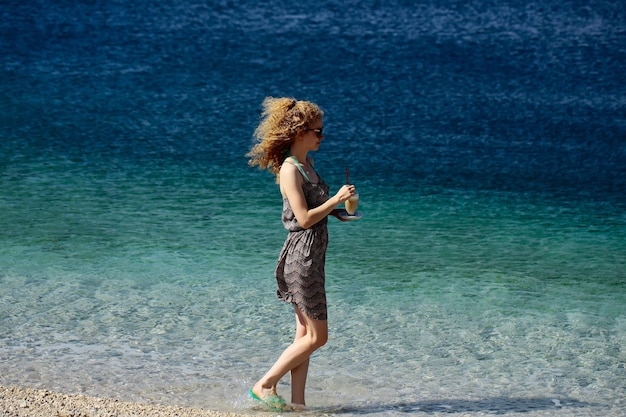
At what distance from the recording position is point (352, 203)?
4344 millimetres

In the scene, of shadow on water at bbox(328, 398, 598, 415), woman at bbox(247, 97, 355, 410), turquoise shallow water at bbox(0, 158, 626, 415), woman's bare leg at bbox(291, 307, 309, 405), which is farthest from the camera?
turquoise shallow water at bbox(0, 158, 626, 415)

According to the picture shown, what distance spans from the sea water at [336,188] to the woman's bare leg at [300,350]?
0.25 metres

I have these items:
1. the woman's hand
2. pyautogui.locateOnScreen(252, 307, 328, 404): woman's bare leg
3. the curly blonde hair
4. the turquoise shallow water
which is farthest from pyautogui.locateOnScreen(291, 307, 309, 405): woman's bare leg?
the curly blonde hair

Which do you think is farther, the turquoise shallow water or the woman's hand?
the turquoise shallow water

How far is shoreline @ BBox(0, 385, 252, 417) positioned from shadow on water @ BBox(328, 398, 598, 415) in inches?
26.5

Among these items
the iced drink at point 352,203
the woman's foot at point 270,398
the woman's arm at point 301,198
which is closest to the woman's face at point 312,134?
the woman's arm at point 301,198

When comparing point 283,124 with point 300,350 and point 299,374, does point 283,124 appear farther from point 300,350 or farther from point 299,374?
point 299,374

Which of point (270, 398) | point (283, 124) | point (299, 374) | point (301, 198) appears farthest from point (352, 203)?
point (270, 398)

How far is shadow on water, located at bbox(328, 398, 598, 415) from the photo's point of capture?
4.95m

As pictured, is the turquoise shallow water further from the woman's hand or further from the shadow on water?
the woman's hand

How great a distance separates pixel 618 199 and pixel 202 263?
5035mm

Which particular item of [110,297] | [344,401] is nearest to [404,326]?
[344,401]

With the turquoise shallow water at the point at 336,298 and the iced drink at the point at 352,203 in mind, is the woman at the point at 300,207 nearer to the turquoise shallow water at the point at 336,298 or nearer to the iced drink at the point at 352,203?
the iced drink at the point at 352,203

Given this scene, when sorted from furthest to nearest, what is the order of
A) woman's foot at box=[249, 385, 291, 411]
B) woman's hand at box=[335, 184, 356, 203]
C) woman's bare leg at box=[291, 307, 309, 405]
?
woman's foot at box=[249, 385, 291, 411] → woman's bare leg at box=[291, 307, 309, 405] → woman's hand at box=[335, 184, 356, 203]
